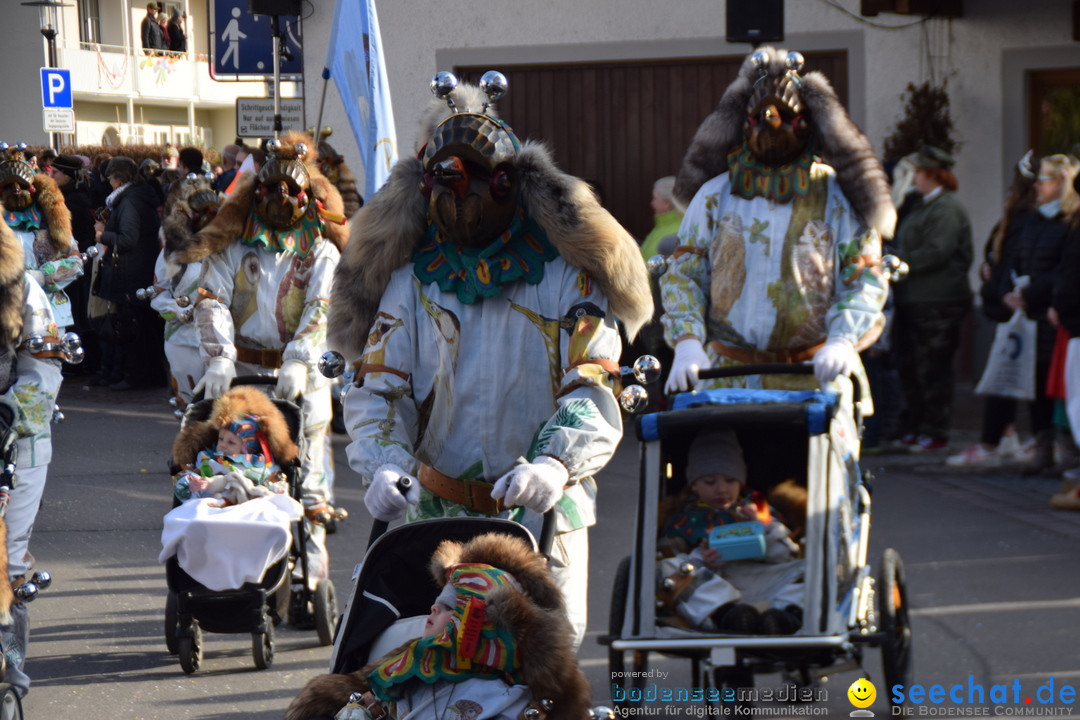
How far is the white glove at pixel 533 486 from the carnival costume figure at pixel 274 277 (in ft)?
11.0

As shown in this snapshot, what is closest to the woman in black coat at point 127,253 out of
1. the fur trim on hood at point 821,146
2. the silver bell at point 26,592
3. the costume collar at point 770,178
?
the fur trim on hood at point 821,146

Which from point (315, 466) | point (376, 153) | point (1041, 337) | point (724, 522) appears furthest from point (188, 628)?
point (1041, 337)

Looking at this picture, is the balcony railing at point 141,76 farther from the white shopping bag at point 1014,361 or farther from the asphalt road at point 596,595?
the white shopping bag at point 1014,361

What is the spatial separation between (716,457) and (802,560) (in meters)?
0.43

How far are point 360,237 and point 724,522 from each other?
61.3 inches

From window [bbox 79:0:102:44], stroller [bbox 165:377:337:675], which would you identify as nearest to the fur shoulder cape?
stroller [bbox 165:377:337:675]

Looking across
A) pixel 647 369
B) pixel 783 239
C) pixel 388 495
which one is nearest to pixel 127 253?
pixel 783 239

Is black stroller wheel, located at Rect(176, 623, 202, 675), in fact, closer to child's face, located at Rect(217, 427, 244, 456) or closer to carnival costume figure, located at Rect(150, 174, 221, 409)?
child's face, located at Rect(217, 427, 244, 456)

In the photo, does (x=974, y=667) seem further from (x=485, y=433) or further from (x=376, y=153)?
(x=376, y=153)

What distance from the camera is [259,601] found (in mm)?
5793

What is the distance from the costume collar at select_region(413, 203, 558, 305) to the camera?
384 centimetres

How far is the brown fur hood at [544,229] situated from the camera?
384 centimetres

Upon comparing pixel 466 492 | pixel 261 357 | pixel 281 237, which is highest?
pixel 281 237

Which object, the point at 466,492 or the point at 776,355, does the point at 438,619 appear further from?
the point at 776,355
